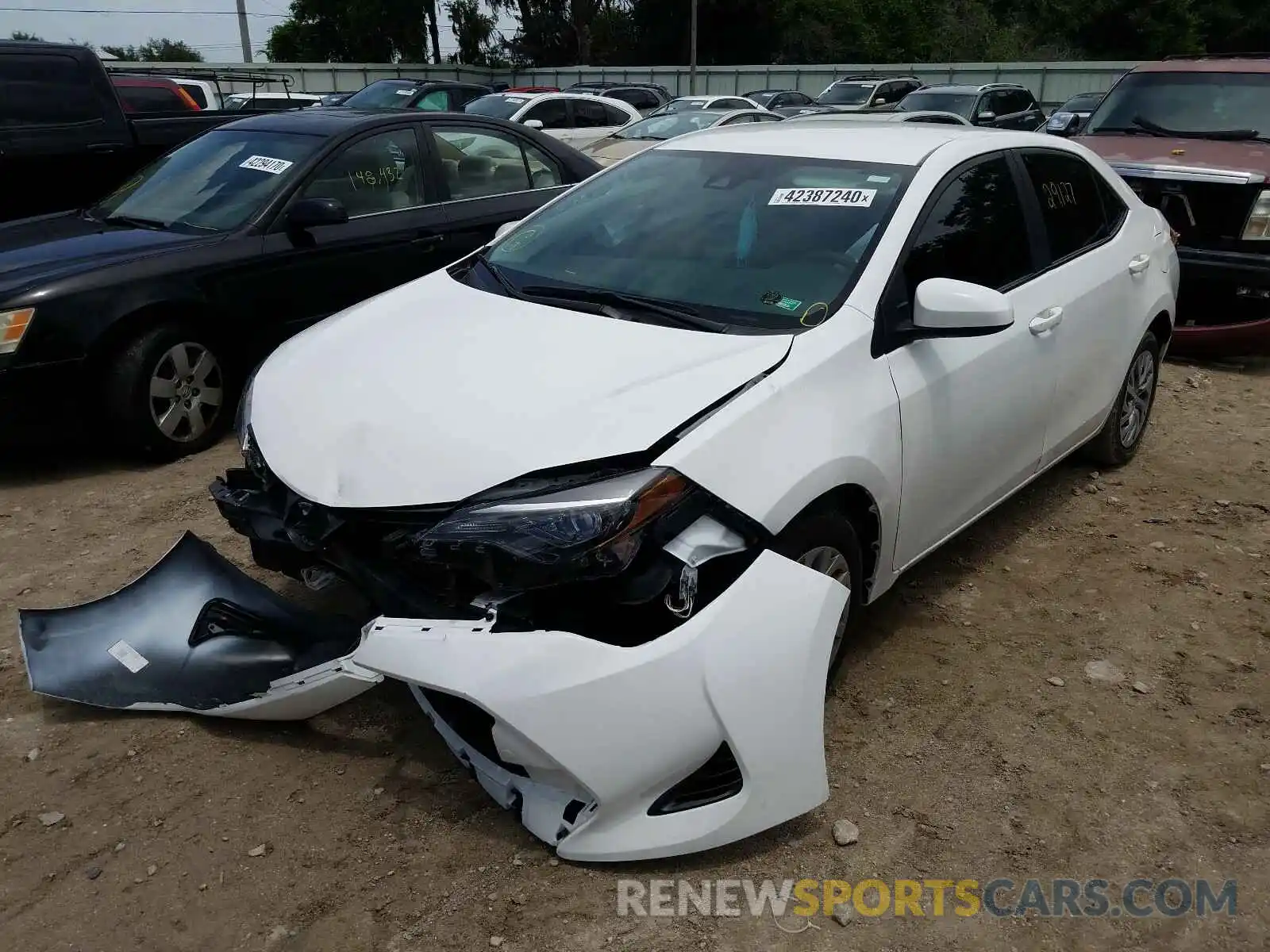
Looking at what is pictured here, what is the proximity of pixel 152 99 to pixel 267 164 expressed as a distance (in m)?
6.49

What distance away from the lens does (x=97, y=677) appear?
10.1 feet

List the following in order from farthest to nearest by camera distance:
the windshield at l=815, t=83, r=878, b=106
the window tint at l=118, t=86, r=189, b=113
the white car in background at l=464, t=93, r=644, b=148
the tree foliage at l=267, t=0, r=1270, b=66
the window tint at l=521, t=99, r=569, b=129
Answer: the tree foliage at l=267, t=0, r=1270, b=66 → the windshield at l=815, t=83, r=878, b=106 → the window tint at l=521, t=99, r=569, b=129 → the white car in background at l=464, t=93, r=644, b=148 → the window tint at l=118, t=86, r=189, b=113

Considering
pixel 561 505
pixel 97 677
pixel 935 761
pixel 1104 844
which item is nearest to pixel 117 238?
pixel 97 677

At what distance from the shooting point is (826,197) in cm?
347

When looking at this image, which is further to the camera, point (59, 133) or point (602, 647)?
point (59, 133)

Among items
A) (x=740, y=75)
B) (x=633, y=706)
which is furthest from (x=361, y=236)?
(x=740, y=75)

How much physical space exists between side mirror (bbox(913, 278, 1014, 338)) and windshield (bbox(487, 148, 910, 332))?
0.23 m

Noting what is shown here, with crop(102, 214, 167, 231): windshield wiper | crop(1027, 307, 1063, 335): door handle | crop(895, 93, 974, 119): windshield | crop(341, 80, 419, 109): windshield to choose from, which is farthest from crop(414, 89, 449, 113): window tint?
crop(1027, 307, 1063, 335): door handle

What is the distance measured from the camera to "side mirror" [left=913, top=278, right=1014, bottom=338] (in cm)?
307

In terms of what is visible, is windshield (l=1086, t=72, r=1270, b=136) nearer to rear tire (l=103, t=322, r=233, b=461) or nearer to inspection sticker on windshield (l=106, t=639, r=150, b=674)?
rear tire (l=103, t=322, r=233, b=461)

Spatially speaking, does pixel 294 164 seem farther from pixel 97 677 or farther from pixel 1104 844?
pixel 1104 844

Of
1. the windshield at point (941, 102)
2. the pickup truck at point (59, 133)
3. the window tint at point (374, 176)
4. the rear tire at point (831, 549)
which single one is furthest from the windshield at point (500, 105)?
the rear tire at point (831, 549)

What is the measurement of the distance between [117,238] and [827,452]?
3.98 m

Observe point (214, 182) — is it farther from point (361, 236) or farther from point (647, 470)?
point (647, 470)
